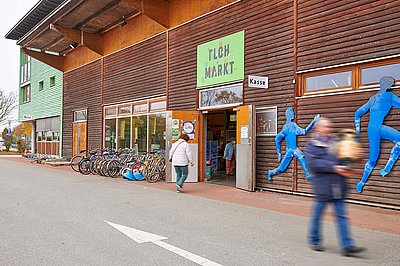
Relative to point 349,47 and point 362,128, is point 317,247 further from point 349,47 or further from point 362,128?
point 349,47

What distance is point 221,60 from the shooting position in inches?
505

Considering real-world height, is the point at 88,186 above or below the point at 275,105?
below

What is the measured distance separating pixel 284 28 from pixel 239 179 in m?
4.50

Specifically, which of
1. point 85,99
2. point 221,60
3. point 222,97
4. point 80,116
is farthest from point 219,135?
point 80,116

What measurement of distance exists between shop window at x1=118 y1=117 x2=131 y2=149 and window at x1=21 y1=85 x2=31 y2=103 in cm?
1973

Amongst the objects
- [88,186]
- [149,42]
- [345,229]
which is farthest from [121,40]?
[345,229]

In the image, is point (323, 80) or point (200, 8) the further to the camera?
point (200, 8)

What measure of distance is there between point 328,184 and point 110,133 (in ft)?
53.1

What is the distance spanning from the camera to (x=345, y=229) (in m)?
5.01

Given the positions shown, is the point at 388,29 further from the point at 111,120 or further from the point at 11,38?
the point at 11,38

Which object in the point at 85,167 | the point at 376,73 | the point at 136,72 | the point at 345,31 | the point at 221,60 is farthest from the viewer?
the point at 136,72

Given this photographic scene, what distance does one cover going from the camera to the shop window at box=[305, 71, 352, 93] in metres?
9.20

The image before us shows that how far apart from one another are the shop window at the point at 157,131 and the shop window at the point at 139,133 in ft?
1.82

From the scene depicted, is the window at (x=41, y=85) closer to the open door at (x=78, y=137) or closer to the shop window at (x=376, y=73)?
the open door at (x=78, y=137)
